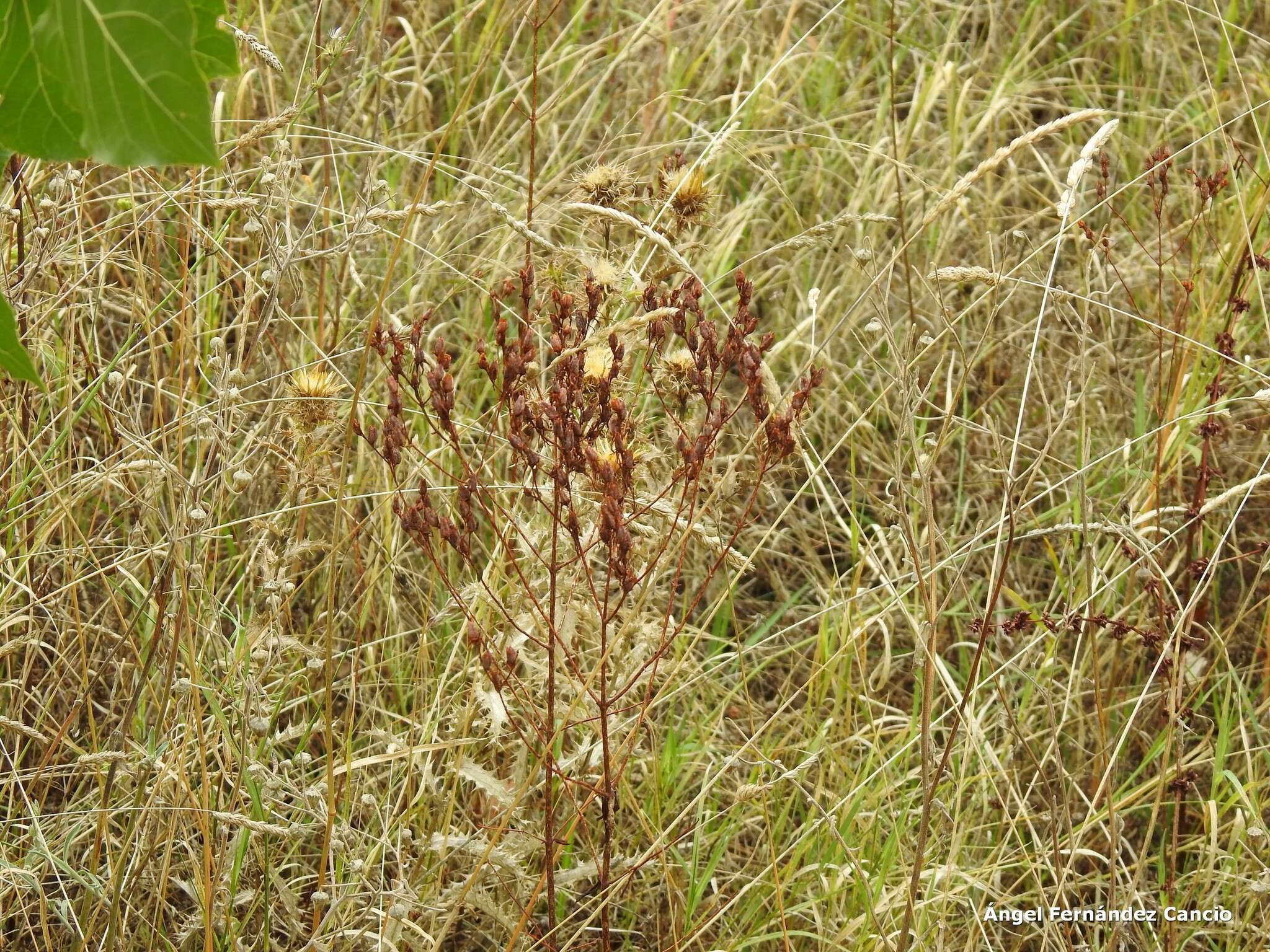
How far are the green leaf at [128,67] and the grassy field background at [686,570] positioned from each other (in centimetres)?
78

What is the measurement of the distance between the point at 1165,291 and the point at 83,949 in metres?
2.78

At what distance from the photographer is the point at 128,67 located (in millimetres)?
711

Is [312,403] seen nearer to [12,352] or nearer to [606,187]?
[606,187]

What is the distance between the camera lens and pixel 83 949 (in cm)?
158

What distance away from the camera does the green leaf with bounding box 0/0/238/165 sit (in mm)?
705

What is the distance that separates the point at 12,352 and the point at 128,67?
297mm

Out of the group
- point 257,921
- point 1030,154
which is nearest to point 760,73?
point 1030,154

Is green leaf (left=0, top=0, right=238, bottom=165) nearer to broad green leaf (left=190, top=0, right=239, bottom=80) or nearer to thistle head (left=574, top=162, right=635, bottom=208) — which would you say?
broad green leaf (left=190, top=0, right=239, bottom=80)

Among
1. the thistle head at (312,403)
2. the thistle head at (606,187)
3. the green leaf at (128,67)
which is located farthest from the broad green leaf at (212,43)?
the thistle head at (606,187)

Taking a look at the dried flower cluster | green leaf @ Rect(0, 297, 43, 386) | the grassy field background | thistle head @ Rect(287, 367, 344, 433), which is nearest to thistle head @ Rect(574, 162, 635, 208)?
the grassy field background

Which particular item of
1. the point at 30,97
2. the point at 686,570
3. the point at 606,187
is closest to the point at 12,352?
the point at 30,97

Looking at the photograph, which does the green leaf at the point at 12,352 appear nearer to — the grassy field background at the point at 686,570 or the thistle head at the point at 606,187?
the grassy field background at the point at 686,570

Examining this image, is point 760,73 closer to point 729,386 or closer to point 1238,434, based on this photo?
point 729,386

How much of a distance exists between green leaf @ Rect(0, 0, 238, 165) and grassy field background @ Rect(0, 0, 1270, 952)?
78 cm
